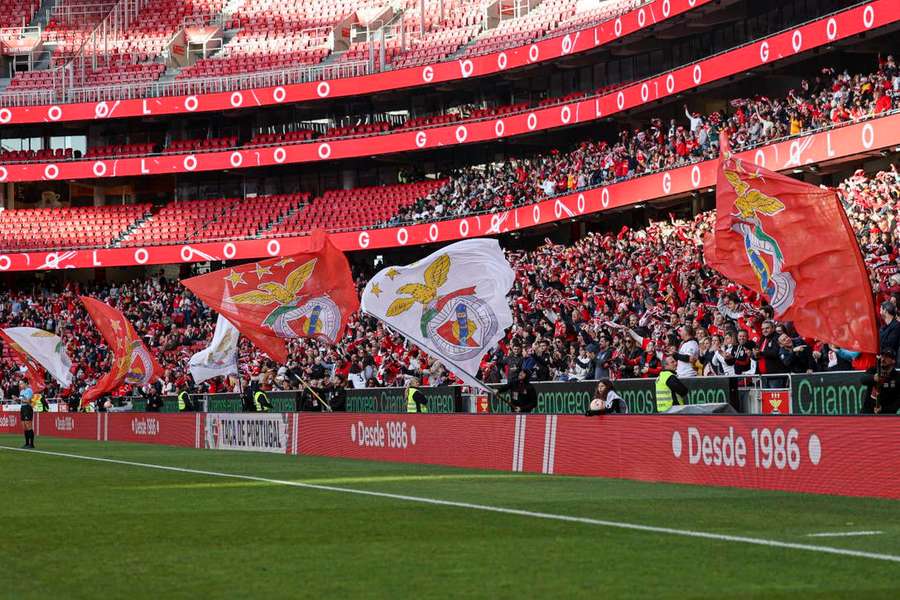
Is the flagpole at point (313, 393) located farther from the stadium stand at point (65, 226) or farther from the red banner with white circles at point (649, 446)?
the stadium stand at point (65, 226)

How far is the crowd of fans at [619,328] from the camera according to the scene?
2189 cm

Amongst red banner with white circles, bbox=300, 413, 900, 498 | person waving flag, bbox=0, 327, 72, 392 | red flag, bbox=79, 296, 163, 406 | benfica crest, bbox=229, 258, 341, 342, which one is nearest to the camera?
red banner with white circles, bbox=300, 413, 900, 498

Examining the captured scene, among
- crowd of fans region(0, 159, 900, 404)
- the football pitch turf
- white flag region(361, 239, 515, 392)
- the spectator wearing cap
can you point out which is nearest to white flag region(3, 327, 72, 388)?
crowd of fans region(0, 159, 900, 404)

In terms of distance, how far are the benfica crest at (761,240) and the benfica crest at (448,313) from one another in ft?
22.5

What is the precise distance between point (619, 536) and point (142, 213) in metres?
61.2

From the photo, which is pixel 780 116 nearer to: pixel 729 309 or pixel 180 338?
pixel 729 309

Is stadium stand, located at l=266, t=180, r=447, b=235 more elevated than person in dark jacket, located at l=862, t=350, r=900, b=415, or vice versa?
stadium stand, located at l=266, t=180, r=447, b=235

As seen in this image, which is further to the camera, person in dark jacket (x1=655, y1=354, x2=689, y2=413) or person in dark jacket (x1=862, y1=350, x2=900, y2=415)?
person in dark jacket (x1=655, y1=354, x2=689, y2=413)

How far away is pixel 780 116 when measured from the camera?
38.0 metres

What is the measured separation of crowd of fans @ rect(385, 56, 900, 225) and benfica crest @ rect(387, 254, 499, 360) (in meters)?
15.2

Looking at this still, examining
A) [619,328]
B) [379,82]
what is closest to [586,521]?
[619,328]

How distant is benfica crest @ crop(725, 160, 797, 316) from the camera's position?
51.7ft

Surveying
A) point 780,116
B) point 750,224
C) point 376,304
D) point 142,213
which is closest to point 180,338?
point 142,213

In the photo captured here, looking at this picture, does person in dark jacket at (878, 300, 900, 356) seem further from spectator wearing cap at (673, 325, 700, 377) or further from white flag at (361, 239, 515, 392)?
white flag at (361, 239, 515, 392)
